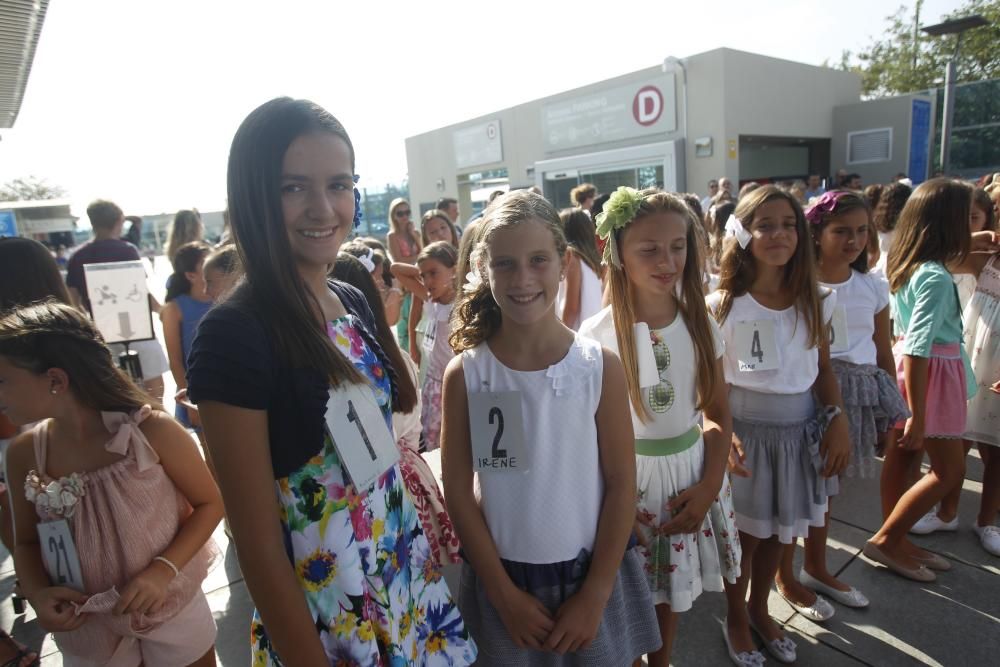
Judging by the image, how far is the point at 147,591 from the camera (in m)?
1.49

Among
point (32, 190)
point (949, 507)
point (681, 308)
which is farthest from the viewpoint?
point (32, 190)

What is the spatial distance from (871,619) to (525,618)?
1.86m

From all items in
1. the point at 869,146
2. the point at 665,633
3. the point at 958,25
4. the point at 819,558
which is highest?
the point at 958,25

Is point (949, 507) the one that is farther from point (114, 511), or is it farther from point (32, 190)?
point (32, 190)

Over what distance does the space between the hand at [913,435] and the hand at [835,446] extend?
24.9 inches

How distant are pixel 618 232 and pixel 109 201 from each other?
4.17 metres

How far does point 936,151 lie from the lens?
49.4 feet

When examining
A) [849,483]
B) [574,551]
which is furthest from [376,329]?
[849,483]

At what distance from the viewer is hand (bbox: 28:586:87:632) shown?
4.76 feet

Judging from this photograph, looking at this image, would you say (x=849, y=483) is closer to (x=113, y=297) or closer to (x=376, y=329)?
(x=376, y=329)

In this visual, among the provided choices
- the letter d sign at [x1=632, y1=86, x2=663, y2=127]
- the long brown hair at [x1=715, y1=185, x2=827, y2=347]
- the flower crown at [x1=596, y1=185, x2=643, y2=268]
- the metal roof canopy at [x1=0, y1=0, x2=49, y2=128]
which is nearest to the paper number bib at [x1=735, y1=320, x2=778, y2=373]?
the long brown hair at [x1=715, y1=185, x2=827, y2=347]

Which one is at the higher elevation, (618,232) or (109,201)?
(109,201)

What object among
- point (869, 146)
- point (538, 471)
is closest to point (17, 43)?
point (538, 471)

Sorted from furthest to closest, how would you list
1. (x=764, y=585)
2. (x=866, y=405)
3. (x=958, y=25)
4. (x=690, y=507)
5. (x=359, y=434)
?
(x=958, y=25) → (x=866, y=405) → (x=764, y=585) → (x=690, y=507) → (x=359, y=434)
